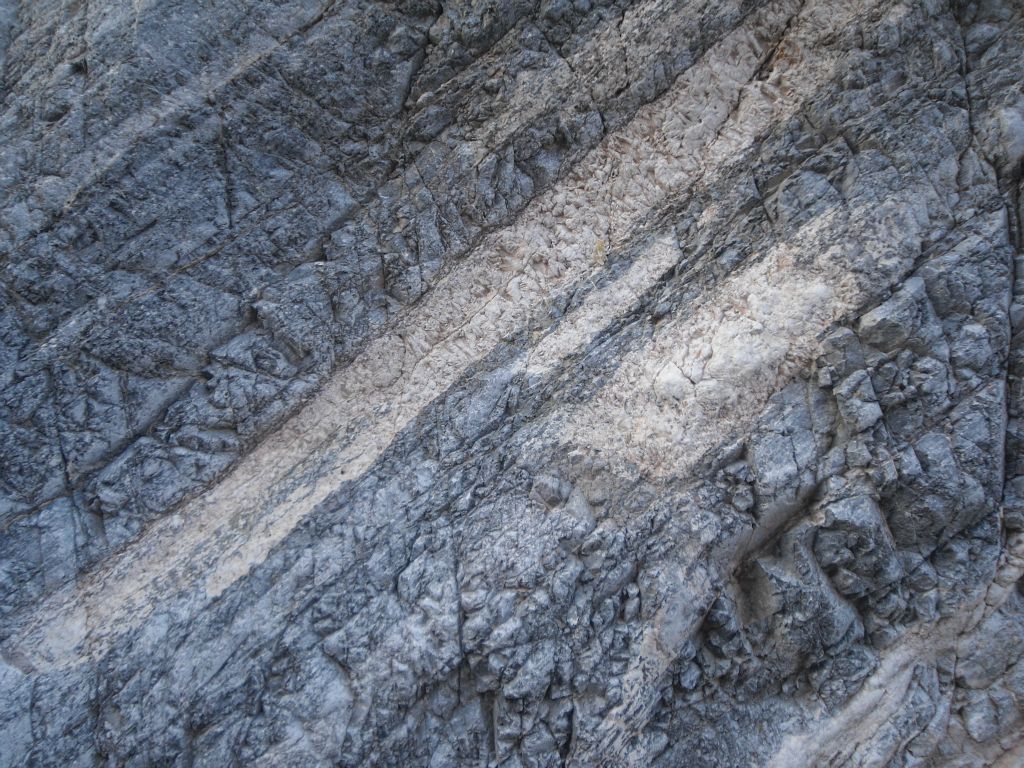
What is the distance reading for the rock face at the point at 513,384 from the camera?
13.0ft

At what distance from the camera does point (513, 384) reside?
4.50 metres

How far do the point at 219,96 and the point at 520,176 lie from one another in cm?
255

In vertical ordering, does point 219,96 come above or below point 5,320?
above

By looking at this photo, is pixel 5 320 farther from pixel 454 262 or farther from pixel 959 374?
pixel 959 374

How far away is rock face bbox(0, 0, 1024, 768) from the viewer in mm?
3951

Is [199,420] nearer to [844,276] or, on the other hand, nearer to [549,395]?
[549,395]

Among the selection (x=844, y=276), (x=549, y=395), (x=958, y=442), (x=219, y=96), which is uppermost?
(x=219, y=96)

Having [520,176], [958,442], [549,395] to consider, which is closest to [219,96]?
[520,176]

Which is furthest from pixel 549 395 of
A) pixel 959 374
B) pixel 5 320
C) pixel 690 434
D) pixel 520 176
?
pixel 5 320

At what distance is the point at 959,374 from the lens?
13.0ft

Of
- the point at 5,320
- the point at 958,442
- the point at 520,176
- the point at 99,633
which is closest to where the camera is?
the point at 958,442

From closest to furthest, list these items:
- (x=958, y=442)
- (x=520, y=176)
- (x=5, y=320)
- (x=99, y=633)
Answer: (x=958, y=442) < (x=99, y=633) < (x=5, y=320) < (x=520, y=176)

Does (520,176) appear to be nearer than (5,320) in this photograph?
No

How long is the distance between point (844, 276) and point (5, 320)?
6.27 meters
